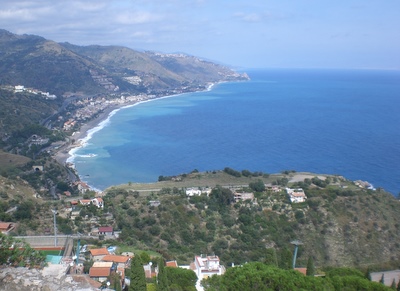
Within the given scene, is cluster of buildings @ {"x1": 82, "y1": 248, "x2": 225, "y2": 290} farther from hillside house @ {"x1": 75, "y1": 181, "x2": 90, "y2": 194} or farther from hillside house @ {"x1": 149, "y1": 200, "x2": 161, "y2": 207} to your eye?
hillside house @ {"x1": 75, "y1": 181, "x2": 90, "y2": 194}

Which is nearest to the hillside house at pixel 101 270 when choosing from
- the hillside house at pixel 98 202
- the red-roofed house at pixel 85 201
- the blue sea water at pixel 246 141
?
the hillside house at pixel 98 202

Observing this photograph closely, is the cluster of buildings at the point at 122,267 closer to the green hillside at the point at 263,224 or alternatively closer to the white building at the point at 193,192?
the green hillside at the point at 263,224

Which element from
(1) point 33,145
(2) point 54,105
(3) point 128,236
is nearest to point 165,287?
(3) point 128,236

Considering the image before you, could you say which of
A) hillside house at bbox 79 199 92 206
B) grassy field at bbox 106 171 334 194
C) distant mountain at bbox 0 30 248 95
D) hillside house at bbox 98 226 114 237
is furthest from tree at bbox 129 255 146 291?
distant mountain at bbox 0 30 248 95

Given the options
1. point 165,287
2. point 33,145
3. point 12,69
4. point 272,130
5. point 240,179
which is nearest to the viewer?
point 165,287

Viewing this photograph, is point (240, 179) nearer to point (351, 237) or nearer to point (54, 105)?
point (351, 237)

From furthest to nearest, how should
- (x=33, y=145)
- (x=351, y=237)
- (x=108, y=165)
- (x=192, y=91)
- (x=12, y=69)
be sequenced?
(x=192, y=91) < (x=12, y=69) < (x=33, y=145) < (x=108, y=165) < (x=351, y=237)
